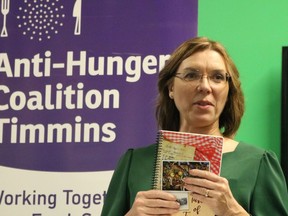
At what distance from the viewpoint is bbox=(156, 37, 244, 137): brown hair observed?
1.86 metres

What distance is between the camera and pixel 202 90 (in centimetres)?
177

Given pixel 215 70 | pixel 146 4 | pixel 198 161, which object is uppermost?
pixel 146 4

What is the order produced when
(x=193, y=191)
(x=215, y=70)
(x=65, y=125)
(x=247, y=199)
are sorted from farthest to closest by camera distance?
1. (x=65, y=125)
2. (x=215, y=70)
3. (x=247, y=199)
4. (x=193, y=191)

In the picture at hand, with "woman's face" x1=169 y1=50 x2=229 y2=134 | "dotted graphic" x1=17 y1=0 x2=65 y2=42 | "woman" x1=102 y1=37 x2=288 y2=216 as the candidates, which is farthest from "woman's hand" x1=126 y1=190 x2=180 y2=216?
"dotted graphic" x1=17 y1=0 x2=65 y2=42

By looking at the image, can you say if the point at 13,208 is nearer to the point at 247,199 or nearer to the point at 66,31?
the point at 66,31

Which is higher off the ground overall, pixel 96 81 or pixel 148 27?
pixel 148 27

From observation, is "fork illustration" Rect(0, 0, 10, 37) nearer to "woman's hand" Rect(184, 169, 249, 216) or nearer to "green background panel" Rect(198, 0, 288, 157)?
"green background panel" Rect(198, 0, 288, 157)

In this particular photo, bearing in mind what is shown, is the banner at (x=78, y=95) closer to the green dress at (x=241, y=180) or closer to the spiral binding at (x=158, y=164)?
the green dress at (x=241, y=180)

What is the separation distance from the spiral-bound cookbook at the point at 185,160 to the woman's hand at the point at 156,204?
17 millimetres

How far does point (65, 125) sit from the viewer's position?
262 centimetres

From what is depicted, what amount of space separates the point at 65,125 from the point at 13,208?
0.41m

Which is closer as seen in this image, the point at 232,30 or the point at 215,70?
the point at 215,70

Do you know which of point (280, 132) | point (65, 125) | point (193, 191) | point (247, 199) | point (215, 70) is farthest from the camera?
point (65, 125)

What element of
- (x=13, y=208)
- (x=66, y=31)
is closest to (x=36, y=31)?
(x=66, y=31)
